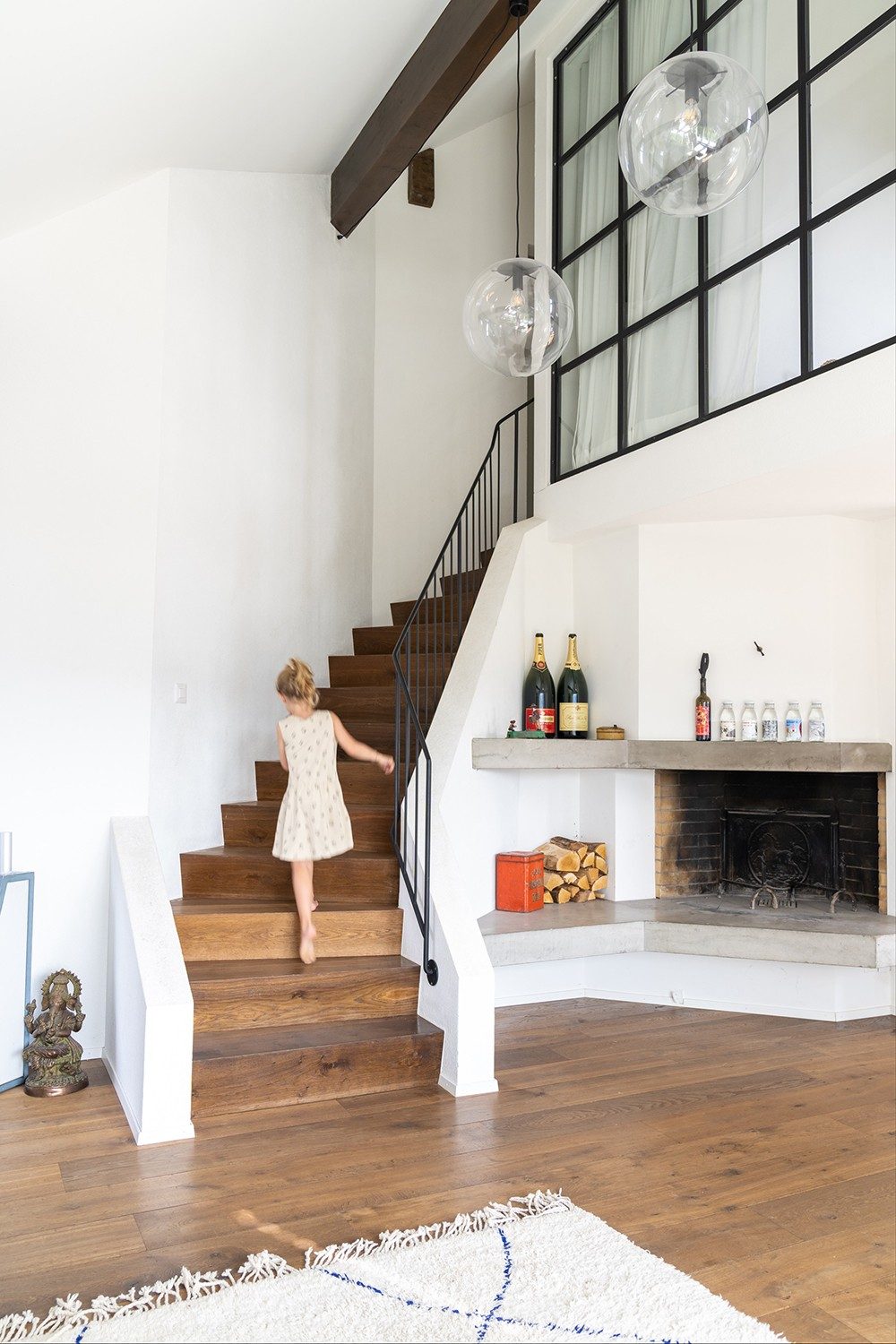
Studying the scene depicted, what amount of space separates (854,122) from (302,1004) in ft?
13.4

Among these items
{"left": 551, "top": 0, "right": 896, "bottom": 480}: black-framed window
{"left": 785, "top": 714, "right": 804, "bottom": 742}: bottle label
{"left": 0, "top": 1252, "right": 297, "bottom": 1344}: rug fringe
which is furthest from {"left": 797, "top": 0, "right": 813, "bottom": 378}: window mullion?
{"left": 0, "top": 1252, "right": 297, "bottom": 1344}: rug fringe

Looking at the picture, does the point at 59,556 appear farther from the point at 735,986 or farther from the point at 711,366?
the point at 735,986

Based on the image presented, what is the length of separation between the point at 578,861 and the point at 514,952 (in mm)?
953

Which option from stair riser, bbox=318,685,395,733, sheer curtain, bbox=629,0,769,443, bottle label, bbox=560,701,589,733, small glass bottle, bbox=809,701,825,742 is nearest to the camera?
sheer curtain, bbox=629,0,769,443

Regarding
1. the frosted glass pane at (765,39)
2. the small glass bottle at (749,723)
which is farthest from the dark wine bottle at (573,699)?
the frosted glass pane at (765,39)

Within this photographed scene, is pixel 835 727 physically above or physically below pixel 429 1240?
above

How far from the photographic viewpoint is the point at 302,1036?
3.89 m

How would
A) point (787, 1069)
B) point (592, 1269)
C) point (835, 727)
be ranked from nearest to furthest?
point (592, 1269), point (787, 1069), point (835, 727)

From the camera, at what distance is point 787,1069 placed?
4.21 metres

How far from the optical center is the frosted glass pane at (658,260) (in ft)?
15.9

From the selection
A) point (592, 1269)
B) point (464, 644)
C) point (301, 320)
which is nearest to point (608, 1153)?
point (592, 1269)

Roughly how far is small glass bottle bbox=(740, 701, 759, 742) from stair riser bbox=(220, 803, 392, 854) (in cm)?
185

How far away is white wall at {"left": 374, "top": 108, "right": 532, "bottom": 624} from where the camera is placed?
723 centimetres

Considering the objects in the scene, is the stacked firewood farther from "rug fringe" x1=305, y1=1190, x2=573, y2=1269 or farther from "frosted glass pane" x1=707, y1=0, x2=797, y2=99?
"frosted glass pane" x1=707, y1=0, x2=797, y2=99
